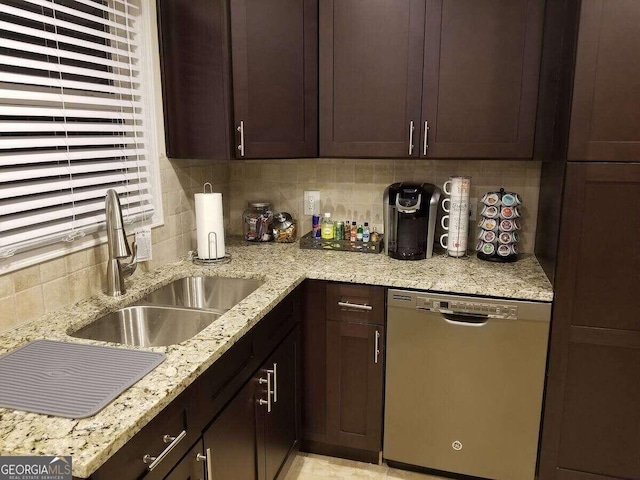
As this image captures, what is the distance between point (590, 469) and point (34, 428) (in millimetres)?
1958

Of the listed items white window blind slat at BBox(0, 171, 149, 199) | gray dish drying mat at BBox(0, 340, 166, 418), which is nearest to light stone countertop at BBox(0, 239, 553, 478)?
gray dish drying mat at BBox(0, 340, 166, 418)

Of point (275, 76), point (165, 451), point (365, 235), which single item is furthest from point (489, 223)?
point (165, 451)

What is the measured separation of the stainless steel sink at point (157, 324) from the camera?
174cm

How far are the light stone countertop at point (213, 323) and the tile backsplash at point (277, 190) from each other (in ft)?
0.27

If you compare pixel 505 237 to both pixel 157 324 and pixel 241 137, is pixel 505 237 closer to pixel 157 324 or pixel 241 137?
pixel 241 137

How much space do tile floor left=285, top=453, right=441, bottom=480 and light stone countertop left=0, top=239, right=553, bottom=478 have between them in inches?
35.2

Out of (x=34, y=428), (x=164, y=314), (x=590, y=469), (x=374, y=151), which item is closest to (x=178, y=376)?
(x=34, y=428)

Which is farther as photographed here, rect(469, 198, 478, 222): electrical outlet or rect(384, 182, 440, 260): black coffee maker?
rect(469, 198, 478, 222): electrical outlet

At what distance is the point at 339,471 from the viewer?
2230mm

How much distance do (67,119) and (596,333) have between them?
2.01m

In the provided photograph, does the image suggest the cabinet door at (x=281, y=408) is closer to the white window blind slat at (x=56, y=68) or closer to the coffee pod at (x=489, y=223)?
the coffee pod at (x=489, y=223)

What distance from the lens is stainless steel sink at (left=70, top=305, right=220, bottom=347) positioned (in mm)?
1738

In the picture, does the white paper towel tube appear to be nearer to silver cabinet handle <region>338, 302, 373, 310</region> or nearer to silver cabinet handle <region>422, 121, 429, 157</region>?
silver cabinet handle <region>338, 302, 373, 310</region>

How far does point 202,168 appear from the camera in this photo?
2.46 meters
